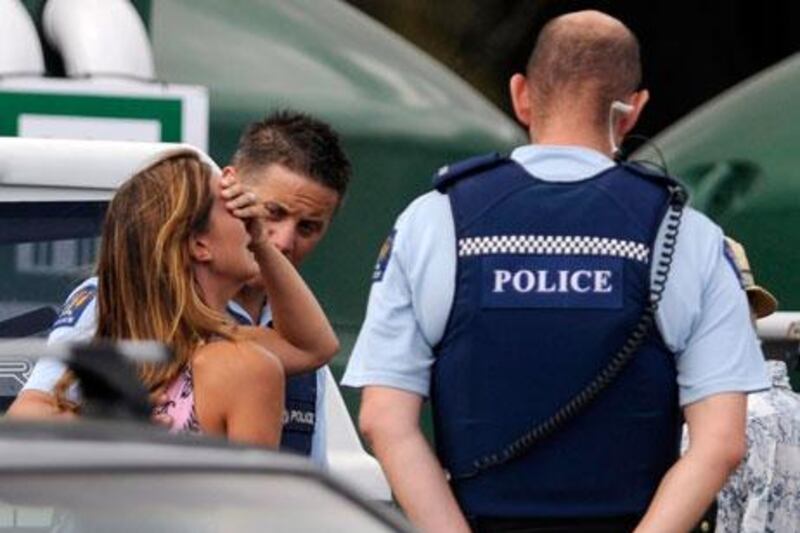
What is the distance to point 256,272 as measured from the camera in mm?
5047

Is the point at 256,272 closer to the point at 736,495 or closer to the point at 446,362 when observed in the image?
the point at 446,362

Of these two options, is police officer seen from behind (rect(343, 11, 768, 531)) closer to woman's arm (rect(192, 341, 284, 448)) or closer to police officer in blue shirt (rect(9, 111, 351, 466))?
police officer in blue shirt (rect(9, 111, 351, 466))

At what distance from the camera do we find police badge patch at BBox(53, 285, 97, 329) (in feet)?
16.3

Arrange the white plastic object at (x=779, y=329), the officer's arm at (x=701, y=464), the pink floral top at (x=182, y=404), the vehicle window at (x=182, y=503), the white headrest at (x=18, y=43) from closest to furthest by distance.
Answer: the vehicle window at (x=182, y=503), the pink floral top at (x=182, y=404), the officer's arm at (x=701, y=464), the white headrest at (x=18, y=43), the white plastic object at (x=779, y=329)

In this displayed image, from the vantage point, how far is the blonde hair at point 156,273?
4.71 m

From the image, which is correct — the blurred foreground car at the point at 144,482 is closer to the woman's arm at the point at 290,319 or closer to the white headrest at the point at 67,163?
the woman's arm at the point at 290,319

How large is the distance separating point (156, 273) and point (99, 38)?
8.47 ft

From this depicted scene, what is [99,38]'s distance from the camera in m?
7.25

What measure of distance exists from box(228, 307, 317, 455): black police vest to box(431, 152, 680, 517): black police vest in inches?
12.7

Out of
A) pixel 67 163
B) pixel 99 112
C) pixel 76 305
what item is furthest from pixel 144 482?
pixel 99 112

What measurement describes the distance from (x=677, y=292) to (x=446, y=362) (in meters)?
0.38

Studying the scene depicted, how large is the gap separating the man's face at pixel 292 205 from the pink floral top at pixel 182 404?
0.74m

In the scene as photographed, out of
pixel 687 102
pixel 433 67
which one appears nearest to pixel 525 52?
pixel 687 102

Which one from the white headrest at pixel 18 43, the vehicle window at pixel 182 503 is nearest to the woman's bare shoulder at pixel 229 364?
the vehicle window at pixel 182 503
